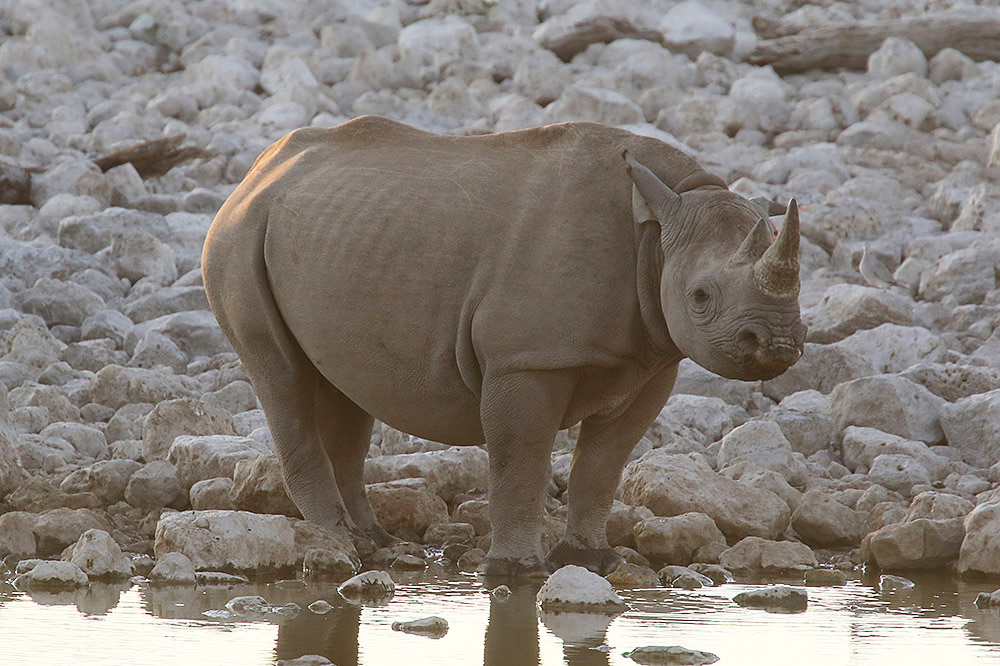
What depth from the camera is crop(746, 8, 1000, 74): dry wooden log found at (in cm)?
1759

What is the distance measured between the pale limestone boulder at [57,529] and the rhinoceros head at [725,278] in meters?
2.59

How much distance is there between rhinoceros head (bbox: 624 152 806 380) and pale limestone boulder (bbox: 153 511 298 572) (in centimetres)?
177

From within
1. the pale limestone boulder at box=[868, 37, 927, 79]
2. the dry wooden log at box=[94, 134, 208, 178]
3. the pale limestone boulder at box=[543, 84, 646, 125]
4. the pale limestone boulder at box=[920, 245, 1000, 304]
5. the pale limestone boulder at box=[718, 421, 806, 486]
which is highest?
the pale limestone boulder at box=[868, 37, 927, 79]

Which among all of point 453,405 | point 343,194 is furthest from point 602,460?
point 343,194

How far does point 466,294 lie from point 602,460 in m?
0.93

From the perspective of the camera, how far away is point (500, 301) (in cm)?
661

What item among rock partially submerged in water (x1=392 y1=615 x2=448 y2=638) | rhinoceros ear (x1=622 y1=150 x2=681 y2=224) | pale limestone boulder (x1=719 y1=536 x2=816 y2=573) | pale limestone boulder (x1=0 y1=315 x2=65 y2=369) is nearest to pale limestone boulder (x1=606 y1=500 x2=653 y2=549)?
pale limestone boulder (x1=719 y1=536 x2=816 y2=573)

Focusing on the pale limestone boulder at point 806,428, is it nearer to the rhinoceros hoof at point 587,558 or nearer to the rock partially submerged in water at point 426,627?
the rhinoceros hoof at point 587,558

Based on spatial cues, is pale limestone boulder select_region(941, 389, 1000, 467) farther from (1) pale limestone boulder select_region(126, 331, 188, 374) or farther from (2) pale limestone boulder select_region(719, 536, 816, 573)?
(1) pale limestone boulder select_region(126, 331, 188, 374)

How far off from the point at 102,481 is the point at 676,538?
2.69 m

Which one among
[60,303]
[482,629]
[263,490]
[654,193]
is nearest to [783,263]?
[654,193]

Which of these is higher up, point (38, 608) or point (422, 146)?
point (422, 146)

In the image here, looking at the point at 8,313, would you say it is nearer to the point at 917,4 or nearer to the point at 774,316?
the point at 774,316

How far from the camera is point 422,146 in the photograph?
7453 mm
